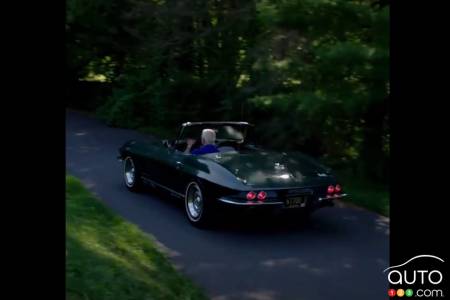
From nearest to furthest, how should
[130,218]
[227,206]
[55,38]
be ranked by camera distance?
1. [55,38]
2. [227,206]
3. [130,218]

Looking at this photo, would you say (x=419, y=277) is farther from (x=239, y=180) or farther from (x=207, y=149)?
(x=207, y=149)

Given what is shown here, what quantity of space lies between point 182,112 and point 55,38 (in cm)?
1430

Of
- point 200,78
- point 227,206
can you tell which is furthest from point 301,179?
point 200,78

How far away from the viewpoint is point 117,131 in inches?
686

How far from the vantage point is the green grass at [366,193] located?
28.6 ft

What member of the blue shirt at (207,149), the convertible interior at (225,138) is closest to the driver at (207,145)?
the blue shirt at (207,149)

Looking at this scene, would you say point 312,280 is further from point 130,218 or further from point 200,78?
point 200,78

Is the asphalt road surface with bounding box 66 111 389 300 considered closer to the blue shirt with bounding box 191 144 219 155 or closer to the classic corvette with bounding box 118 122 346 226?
the classic corvette with bounding box 118 122 346 226

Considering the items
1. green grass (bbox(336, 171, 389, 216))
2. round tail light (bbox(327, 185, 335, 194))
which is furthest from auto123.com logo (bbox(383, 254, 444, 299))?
green grass (bbox(336, 171, 389, 216))

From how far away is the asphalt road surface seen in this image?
5.55 metres

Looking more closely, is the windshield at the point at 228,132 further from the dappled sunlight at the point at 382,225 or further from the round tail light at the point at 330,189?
the dappled sunlight at the point at 382,225

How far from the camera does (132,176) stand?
9555 millimetres

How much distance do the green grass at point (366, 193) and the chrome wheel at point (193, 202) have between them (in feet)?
8.94

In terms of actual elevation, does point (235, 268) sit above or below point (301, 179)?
below
